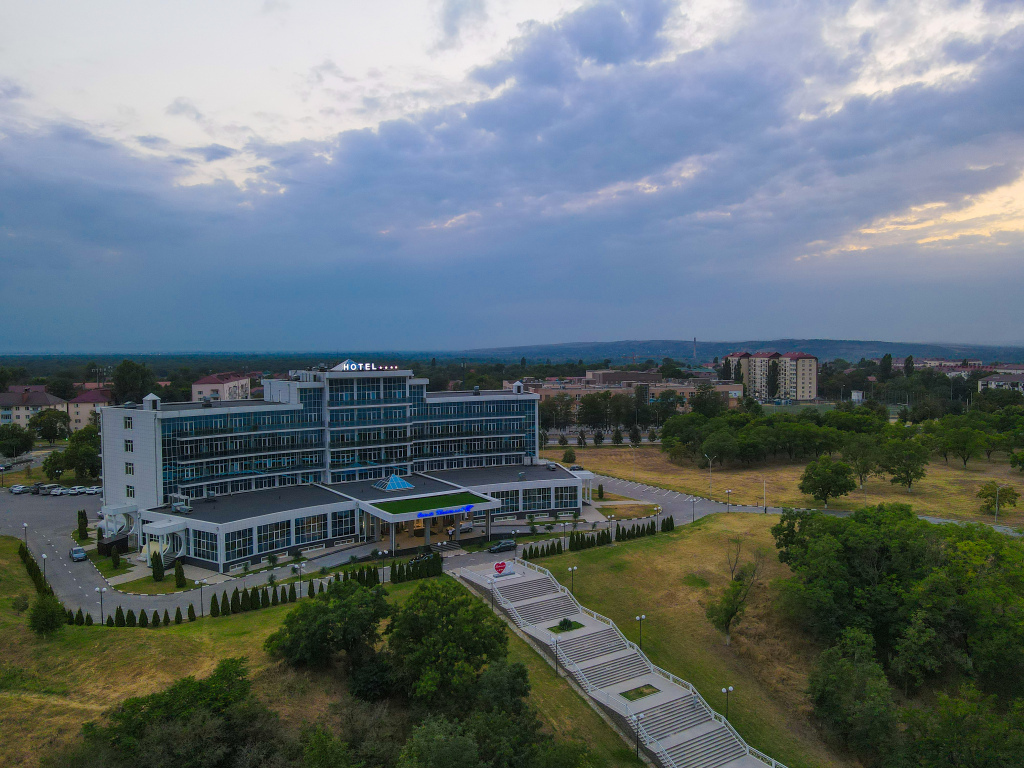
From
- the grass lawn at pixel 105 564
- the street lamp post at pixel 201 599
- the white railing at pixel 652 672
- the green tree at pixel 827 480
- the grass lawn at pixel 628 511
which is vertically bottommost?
the white railing at pixel 652 672

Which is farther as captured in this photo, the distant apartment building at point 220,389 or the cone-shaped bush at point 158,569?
the distant apartment building at point 220,389

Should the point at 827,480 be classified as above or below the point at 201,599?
above

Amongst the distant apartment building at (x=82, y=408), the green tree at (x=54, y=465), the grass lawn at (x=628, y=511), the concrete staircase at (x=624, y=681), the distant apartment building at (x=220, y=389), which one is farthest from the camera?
the distant apartment building at (x=220, y=389)

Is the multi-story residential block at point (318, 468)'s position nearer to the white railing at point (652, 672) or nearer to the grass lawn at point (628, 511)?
the grass lawn at point (628, 511)

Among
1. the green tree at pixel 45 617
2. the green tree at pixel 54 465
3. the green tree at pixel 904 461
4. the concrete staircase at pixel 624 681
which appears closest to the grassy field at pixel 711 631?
the concrete staircase at pixel 624 681

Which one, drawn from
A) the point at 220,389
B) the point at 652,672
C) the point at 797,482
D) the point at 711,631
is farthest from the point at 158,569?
the point at 220,389

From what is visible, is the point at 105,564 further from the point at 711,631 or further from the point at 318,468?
the point at 711,631

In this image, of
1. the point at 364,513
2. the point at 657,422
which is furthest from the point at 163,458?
the point at 657,422
